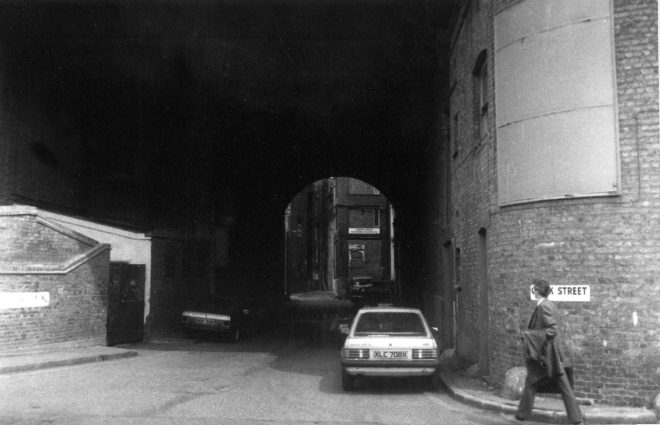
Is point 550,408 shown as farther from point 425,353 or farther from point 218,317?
point 218,317

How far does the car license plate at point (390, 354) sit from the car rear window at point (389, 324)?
72 centimetres

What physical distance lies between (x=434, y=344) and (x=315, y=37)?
32.4ft

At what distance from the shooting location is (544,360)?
325 inches

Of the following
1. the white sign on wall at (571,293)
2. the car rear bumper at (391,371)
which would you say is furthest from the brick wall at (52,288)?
the white sign on wall at (571,293)

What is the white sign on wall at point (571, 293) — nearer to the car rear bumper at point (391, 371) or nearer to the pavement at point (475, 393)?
the pavement at point (475, 393)

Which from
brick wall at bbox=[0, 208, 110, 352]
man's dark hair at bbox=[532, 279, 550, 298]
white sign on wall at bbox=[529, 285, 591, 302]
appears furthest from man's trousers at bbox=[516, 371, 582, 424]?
brick wall at bbox=[0, 208, 110, 352]

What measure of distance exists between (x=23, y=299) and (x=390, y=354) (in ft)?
28.8

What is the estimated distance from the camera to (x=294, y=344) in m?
20.5

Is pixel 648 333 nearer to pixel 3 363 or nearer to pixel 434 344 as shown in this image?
pixel 434 344

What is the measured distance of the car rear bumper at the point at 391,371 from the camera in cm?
1125

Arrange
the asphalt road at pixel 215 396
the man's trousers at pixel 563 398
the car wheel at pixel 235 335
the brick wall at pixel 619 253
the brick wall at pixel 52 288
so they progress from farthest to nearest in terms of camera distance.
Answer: the car wheel at pixel 235 335, the brick wall at pixel 52 288, the brick wall at pixel 619 253, the asphalt road at pixel 215 396, the man's trousers at pixel 563 398

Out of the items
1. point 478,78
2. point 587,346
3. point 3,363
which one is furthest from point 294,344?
point 587,346

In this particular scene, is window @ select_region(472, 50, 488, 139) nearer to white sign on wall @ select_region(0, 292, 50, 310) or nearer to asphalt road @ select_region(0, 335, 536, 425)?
asphalt road @ select_region(0, 335, 536, 425)

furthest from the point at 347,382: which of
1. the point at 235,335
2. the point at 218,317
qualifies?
the point at 235,335
